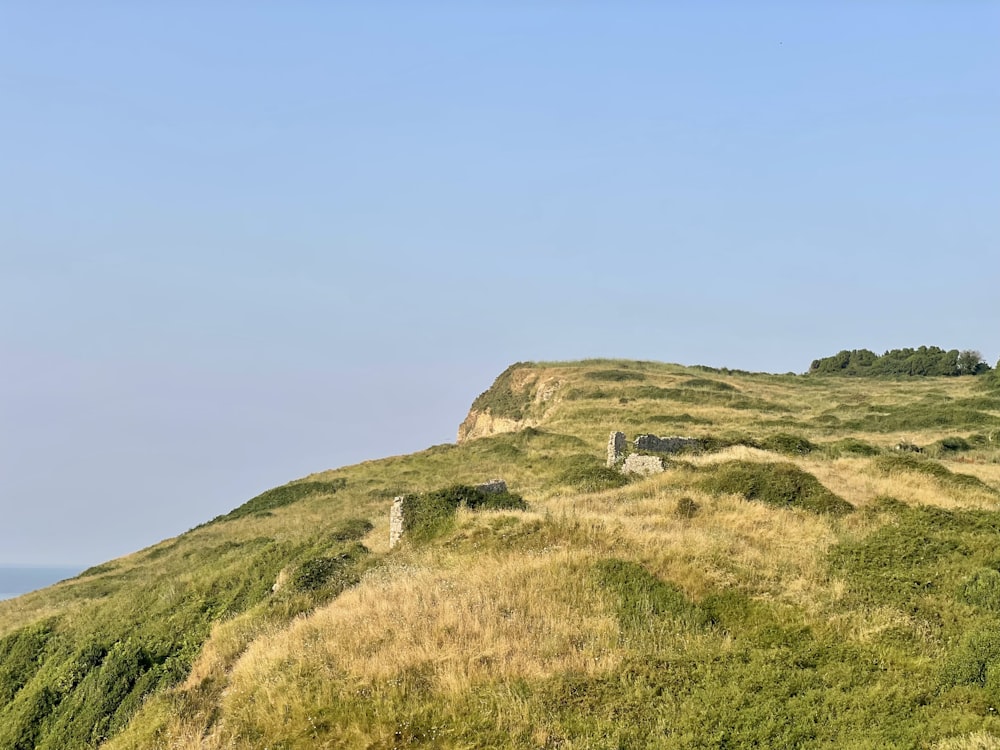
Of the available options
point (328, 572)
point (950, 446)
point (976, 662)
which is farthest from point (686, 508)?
point (950, 446)

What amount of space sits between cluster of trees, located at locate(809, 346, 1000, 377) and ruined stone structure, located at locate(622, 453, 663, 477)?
7899 cm

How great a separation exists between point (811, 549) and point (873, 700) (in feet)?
24.2

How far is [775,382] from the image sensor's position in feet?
281

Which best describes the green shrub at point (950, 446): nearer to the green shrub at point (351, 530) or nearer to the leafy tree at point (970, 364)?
the green shrub at point (351, 530)

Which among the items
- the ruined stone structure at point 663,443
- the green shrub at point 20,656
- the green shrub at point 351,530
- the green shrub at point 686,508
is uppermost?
the ruined stone structure at point 663,443

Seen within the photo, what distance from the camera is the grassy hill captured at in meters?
10.2

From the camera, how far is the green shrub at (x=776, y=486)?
2167 centimetres

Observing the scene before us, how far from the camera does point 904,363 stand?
9775 centimetres

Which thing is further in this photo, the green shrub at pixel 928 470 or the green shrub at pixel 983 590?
the green shrub at pixel 928 470

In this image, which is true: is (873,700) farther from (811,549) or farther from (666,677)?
(811,549)

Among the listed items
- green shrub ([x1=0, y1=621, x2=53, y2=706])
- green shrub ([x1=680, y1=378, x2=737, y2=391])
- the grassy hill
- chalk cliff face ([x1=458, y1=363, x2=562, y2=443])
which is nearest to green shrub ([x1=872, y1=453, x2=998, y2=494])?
the grassy hill

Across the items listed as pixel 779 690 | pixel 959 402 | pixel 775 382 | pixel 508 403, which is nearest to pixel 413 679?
pixel 779 690

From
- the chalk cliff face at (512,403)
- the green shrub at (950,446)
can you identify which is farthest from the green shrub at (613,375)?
the green shrub at (950,446)

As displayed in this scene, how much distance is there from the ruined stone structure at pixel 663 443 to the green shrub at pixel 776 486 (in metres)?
8.63
